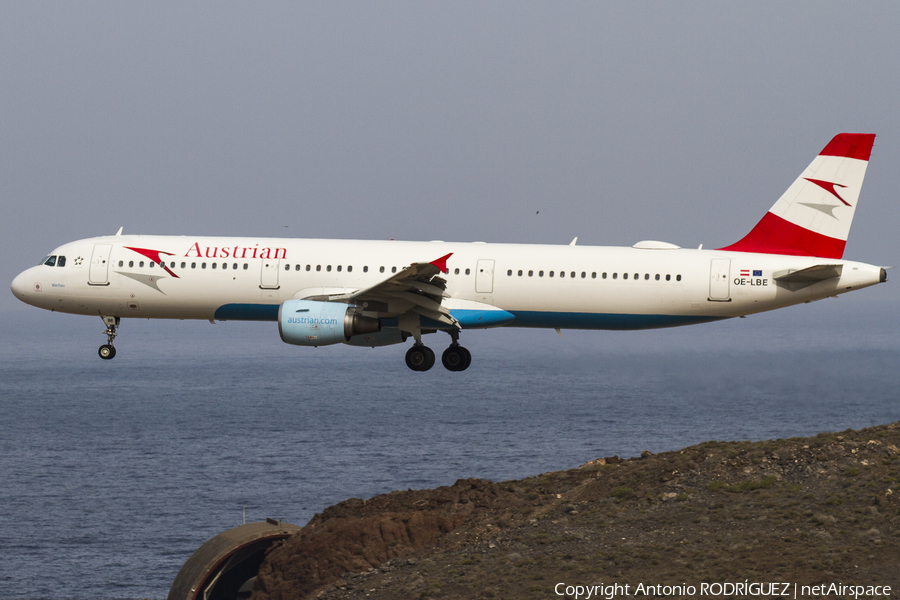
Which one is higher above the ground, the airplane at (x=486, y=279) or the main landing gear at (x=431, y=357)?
the airplane at (x=486, y=279)

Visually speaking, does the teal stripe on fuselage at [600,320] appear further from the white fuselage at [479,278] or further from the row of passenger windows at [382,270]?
the row of passenger windows at [382,270]

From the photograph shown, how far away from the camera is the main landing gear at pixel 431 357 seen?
42781 millimetres

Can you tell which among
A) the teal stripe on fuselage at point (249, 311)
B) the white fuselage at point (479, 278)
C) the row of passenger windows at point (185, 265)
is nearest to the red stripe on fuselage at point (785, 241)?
the white fuselage at point (479, 278)

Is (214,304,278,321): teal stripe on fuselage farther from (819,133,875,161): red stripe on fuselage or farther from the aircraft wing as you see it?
(819,133,875,161): red stripe on fuselage

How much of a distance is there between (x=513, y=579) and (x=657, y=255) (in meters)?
20.6

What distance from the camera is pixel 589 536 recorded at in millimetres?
54625

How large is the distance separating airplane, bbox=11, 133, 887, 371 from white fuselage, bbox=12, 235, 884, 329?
0.06 metres

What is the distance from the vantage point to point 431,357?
4297 centimetres

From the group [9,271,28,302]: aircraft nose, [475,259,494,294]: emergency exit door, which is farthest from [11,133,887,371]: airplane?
[9,271,28,302]: aircraft nose

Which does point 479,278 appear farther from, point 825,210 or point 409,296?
point 825,210

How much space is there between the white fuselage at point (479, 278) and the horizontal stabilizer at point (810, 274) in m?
0.23

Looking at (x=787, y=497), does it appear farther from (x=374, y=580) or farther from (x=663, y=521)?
(x=374, y=580)

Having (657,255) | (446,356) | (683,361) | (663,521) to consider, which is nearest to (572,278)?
(657,255)

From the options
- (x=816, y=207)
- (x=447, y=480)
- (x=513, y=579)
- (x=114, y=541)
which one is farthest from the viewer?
(x=447, y=480)
